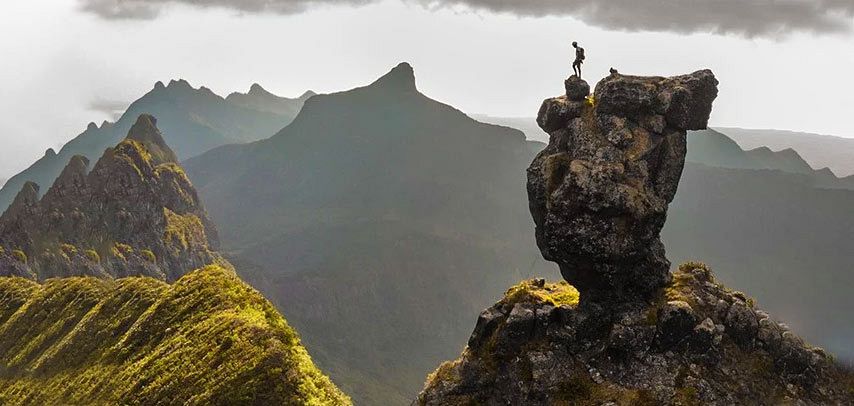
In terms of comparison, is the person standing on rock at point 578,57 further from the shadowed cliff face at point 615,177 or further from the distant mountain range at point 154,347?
A: the distant mountain range at point 154,347

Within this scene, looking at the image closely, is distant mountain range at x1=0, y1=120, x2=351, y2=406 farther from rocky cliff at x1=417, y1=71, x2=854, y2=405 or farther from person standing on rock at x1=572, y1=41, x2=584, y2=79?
person standing on rock at x1=572, y1=41, x2=584, y2=79

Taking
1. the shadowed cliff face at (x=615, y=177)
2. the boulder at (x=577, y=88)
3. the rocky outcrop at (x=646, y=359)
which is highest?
the boulder at (x=577, y=88)

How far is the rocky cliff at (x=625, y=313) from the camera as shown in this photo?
5288 centimetres

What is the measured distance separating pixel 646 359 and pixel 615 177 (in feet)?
56.3

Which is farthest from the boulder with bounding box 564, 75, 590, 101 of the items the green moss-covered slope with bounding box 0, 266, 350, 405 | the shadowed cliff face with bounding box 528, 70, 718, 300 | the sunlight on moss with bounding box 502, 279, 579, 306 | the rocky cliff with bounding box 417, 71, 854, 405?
the green moss-covered slope with bounding box 0, 266, 350, 405

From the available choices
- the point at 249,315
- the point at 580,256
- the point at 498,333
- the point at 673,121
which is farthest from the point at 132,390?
the point at 673,121

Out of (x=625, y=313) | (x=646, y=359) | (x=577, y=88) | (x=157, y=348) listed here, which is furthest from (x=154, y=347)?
(x=577, y=88)

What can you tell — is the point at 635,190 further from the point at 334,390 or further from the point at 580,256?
the point at 334,390

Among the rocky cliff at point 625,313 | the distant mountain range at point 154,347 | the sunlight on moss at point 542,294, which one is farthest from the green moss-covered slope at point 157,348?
the sunlight on moss at point 542,294

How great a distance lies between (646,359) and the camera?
53688mm

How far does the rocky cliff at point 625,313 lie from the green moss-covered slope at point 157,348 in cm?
1680

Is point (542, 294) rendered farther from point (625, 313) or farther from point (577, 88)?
point (577, 88)

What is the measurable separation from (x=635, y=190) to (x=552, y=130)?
1258 centimetres

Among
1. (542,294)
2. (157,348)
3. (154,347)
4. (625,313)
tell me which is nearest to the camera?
(625,313)
